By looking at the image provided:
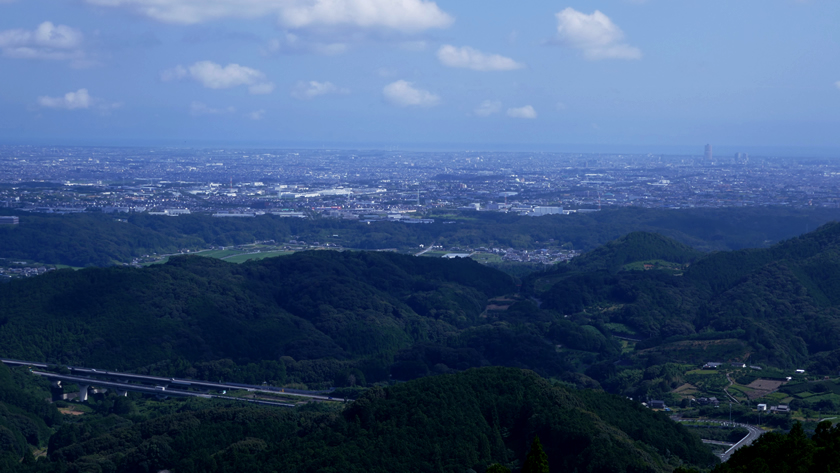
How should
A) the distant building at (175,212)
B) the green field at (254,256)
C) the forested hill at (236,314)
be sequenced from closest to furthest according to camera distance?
the forested hill at (236,314) < the green field at (254,256) < the distant building at (175,212)

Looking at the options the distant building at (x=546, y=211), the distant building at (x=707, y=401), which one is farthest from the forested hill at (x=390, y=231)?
the distant building at (x=707, y=401)

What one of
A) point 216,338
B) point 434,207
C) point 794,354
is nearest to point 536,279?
point 794,354

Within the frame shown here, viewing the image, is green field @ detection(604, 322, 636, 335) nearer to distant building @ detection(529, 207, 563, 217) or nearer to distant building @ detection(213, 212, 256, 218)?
distant building @ detection(529, 207, 563, 217)

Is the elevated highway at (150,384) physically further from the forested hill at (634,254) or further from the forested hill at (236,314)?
the forested hill at (634,254)

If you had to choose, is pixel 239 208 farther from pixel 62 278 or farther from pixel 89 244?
pixel 62 278

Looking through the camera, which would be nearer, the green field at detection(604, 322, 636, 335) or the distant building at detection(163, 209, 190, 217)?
the green field at detection(604, 322, 636, 335)

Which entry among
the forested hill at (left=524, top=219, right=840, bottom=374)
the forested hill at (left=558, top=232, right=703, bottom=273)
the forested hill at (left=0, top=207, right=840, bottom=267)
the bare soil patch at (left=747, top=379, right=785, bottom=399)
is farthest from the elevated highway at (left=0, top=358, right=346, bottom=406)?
the forested hill at (left=0, top=207, right=840, bottom=267)

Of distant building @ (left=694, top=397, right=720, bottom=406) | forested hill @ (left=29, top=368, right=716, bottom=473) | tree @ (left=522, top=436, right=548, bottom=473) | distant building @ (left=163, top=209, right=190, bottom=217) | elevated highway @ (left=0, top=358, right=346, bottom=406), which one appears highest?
tree @ (left=522, top=436, right=548, bottom=473)
